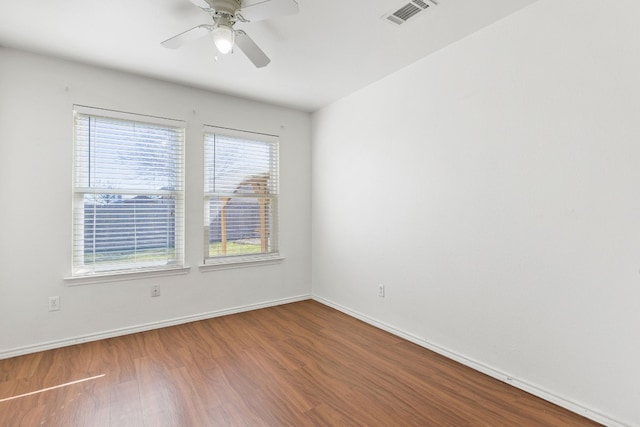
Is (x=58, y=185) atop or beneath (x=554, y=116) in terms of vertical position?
beneath

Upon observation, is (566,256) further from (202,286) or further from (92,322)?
Answer: (92,322)

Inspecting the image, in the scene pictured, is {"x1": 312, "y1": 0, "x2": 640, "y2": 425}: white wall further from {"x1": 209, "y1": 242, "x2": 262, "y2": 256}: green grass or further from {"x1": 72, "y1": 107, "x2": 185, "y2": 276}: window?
{"x1": 72, "y1": 107, "x2": 185, "y2": 276}: window

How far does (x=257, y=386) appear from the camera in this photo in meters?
2.19

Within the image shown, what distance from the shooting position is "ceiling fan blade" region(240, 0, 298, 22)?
1766mm

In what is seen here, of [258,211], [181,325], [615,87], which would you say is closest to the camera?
[615,87]

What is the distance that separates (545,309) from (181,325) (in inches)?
128

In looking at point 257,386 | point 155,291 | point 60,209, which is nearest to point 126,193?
point 60,209

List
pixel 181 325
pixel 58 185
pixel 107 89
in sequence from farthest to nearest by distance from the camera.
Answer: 1. pixel 181 325
2. pixel 107 89
3. pixel 58 185

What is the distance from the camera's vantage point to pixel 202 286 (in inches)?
139

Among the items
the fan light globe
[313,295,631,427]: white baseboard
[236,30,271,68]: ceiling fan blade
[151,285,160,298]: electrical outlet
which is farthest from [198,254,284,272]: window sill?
the fan light globe

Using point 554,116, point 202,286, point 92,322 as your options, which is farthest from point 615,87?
point 92,322

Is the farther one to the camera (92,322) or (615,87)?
(92,322)

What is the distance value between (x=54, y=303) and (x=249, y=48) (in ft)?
8.99

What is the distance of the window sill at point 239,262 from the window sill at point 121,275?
8.8 inches
